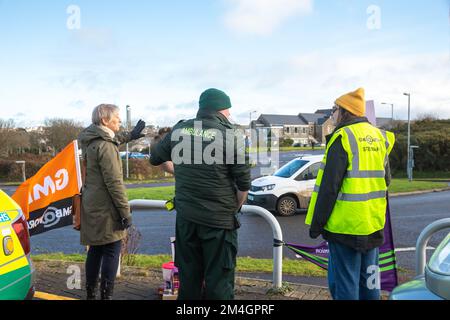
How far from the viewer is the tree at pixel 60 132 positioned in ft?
111

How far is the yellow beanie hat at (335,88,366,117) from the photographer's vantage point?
3.56 metres

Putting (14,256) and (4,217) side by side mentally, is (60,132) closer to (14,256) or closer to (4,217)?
(4,217)

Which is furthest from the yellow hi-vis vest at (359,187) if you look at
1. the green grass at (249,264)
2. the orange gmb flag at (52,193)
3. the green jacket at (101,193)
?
the orange gmb flag at (52,193)

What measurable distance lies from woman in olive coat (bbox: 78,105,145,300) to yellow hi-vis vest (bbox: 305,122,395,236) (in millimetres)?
1853

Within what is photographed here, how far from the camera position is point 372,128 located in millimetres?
3531

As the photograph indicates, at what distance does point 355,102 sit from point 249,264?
349 cm

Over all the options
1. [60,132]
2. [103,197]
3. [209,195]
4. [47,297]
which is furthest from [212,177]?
[60,132]

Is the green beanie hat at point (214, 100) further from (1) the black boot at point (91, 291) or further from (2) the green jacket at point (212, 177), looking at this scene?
(1) the black boot at point (91, 291)

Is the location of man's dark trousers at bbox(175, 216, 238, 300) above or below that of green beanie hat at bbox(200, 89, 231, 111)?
below

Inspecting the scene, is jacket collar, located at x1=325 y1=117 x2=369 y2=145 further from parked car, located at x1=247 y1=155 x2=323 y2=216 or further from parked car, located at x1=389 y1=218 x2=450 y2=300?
parked car, located at x1=247 y1=155 x2=323 y2=216

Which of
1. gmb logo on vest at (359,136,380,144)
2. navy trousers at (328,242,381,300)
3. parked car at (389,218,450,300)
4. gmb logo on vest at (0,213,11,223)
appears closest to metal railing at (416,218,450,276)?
navy trousers at (328,242,381,300)

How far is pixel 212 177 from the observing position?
3.30 m
